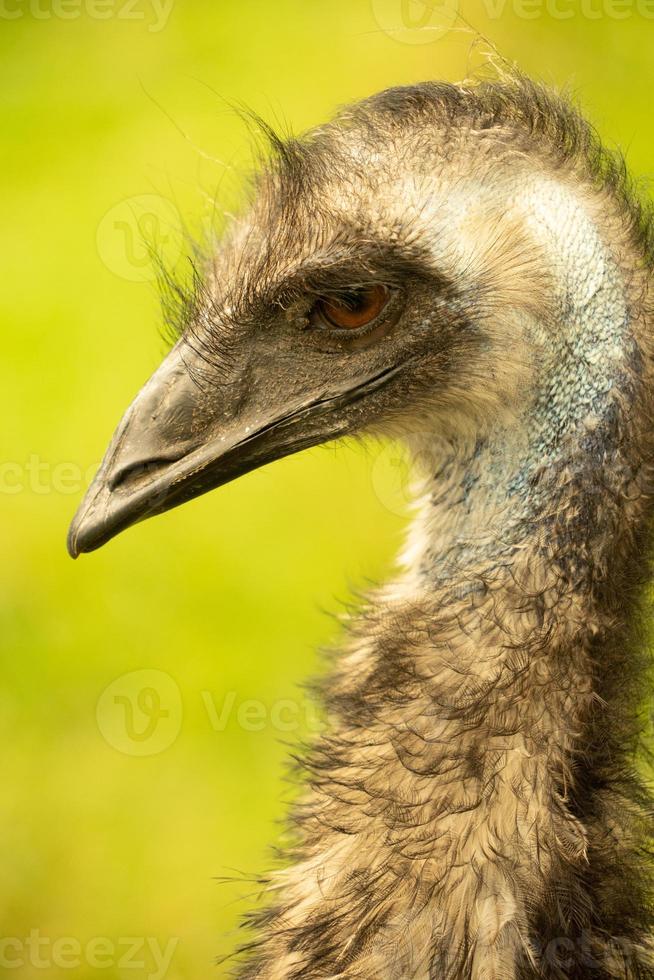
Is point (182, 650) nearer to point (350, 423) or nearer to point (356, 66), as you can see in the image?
point (350, 423)

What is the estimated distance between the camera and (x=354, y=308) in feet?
7.24

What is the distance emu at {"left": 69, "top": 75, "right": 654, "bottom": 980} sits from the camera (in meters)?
2.05

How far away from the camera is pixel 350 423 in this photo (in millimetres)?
2303

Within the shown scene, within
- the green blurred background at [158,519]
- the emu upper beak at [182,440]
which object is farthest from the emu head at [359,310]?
the green blurred background at [158,519]

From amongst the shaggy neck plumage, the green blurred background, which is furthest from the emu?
the green blurred background

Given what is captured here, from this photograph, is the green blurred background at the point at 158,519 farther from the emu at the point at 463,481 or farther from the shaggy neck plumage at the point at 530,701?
the shaggy neck plumage at the point at 530,701

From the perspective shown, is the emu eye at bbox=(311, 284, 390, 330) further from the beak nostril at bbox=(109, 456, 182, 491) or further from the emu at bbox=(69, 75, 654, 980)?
the beak nostril at bbox=(109, 456, 182, 491)

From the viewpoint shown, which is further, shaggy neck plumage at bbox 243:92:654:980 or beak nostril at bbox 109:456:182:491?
beak nostril at bbox 109:456:182:491

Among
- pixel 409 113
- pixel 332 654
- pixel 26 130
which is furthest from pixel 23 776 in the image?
pixel 26 130

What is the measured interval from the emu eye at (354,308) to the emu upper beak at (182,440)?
0.09m

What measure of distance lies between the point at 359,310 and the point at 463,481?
1.01 ft

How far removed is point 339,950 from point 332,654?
55 cm

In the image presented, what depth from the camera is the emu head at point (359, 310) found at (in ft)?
7.01

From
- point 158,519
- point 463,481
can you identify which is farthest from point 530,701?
point 158,519
